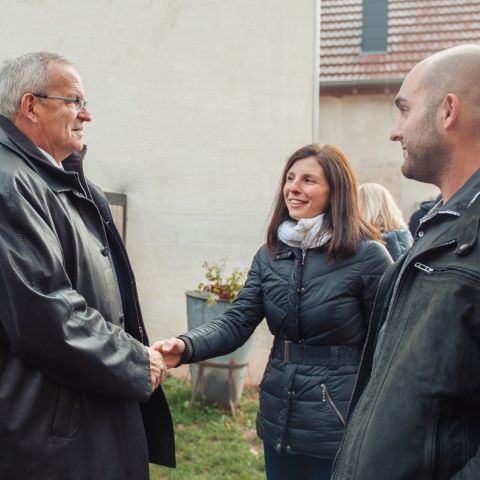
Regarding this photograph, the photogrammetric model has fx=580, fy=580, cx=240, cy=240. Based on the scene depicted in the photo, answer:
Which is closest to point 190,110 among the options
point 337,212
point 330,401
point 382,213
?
point 382,213

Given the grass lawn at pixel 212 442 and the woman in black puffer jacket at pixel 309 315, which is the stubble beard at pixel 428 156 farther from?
the grass lawn at pixel 212 442

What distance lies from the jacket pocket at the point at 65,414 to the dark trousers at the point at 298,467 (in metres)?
1.00

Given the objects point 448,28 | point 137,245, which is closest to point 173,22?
point 137,245

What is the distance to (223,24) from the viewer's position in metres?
5.94

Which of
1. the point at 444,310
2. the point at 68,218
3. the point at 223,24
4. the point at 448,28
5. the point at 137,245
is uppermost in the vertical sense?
the point at 448,28

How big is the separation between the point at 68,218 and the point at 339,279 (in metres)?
1.14

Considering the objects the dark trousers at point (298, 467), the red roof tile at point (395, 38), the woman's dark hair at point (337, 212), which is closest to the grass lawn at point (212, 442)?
the dark trousers at point (298, 467)

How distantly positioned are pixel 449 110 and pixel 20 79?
4.83 ft

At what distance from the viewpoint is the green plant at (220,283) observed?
17.0ft

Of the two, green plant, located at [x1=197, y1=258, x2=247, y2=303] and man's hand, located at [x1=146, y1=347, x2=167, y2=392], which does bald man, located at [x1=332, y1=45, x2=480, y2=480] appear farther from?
green plant, located at [x1=197, y1=258, x2=247, y2=303]

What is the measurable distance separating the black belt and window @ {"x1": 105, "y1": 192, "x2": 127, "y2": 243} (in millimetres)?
3630

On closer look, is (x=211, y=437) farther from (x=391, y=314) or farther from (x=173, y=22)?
(x=173, y=22)

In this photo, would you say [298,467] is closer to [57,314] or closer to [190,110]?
[57,314]

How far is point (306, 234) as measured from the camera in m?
2.57
